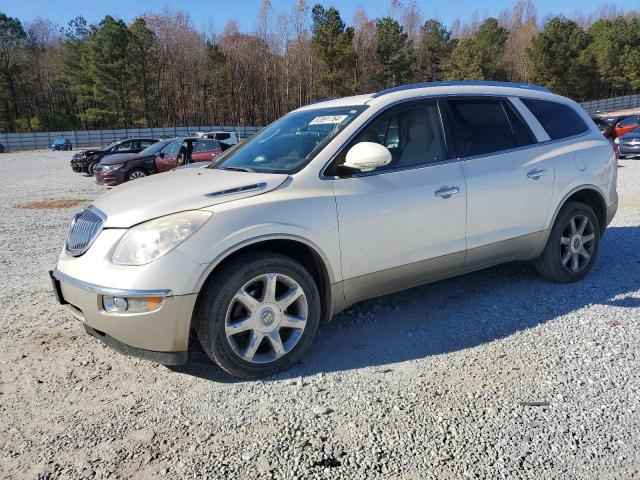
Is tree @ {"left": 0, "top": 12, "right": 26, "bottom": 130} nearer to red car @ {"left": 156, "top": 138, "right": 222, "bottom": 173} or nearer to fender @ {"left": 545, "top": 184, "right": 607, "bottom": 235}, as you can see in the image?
red car @ {"left": 156, "top": 138, "right": 222, "bottom": 173}

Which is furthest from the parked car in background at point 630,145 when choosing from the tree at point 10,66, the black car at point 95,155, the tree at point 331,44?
the tree at point 10,66

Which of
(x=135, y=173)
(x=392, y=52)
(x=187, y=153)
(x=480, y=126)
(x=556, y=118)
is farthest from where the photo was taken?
(x=392, y=52)

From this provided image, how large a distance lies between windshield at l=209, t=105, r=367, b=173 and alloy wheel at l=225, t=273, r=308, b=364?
80cm

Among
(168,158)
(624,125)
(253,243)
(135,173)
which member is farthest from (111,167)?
(624,125)

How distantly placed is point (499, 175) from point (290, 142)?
1688 millimetres

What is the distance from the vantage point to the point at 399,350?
145 inches

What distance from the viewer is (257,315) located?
3297 millimetres

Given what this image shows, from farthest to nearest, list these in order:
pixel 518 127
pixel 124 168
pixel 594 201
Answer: pixel 124 168, pixel 594 201, pixel 518 127

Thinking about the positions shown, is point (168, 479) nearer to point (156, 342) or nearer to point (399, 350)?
point (156, 342)

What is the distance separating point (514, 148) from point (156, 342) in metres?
3.22

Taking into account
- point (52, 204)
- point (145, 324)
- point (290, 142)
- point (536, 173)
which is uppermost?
point (290, 142)

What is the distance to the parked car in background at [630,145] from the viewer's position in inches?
714

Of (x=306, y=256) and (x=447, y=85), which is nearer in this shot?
(x=306, y=256)

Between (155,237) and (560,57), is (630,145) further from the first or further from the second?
(560,57)
